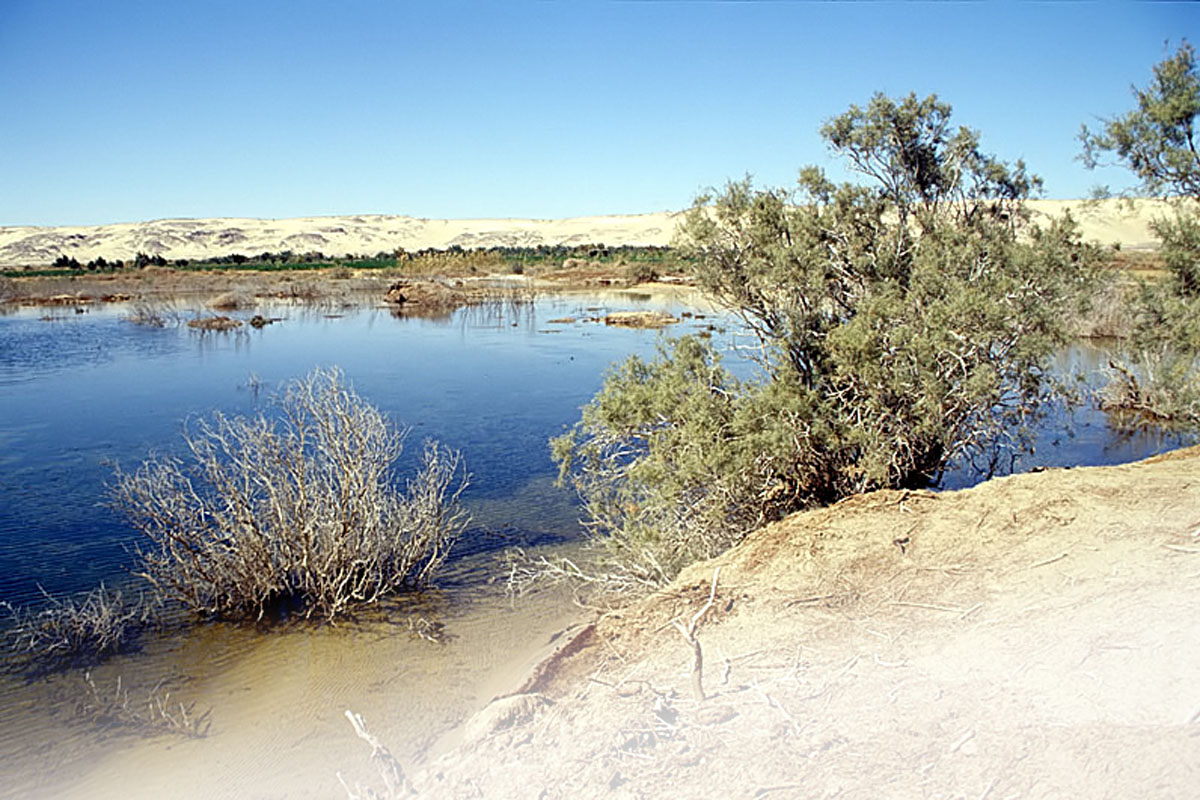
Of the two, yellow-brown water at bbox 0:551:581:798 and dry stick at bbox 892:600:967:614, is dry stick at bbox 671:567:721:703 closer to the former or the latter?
dry stick at bbox 892:600:967:614

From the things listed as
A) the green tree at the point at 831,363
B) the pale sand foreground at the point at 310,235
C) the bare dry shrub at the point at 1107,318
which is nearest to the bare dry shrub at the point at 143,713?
the green tree at the point at 831,363

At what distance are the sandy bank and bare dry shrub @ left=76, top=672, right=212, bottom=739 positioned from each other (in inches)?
102

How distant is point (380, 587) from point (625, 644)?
3481 millimetres

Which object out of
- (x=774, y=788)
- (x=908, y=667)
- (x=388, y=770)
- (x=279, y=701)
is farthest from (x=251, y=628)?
(x=908, y=667)

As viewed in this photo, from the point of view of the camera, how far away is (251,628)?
7.66m

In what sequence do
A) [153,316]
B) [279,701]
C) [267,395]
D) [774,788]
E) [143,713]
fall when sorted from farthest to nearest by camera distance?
[153,316], [267,395], [279,701], [143,713], [774,788]

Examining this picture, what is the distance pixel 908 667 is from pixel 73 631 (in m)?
6.69

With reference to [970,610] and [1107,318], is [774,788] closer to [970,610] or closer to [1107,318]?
[970,610]

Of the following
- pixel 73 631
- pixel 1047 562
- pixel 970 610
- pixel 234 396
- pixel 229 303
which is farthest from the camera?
pixel 229 303

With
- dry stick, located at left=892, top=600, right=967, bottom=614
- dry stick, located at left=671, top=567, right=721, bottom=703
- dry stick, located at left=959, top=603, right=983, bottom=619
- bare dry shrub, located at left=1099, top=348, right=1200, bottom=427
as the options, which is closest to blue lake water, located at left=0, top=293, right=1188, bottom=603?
bare dry shrub, located at left=1099, top=348, right=1200, bottom=427

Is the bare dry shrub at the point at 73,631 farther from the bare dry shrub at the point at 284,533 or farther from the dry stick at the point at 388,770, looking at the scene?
the dry stick at the point at 388,770

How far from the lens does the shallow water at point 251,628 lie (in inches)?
230

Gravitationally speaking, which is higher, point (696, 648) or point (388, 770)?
point (696, 648)

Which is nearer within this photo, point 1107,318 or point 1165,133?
point 1165,133
